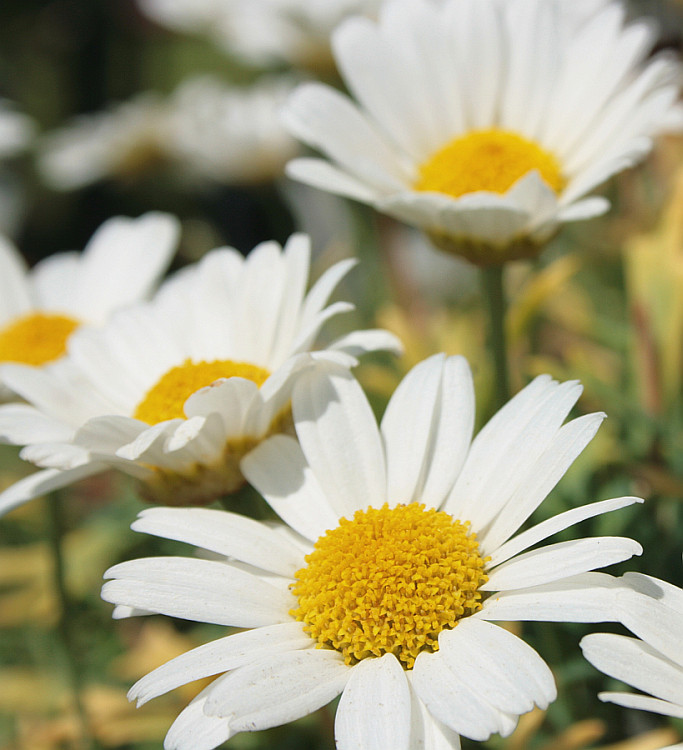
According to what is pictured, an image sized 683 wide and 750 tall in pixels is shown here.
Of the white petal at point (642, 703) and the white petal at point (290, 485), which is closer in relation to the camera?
the white petal at point (642, 703)

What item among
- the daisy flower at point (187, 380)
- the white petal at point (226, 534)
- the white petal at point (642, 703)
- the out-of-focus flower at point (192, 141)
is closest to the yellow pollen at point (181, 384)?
the daisy flower at point (187, 380)

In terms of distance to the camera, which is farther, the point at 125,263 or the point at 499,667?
the point at 125,263

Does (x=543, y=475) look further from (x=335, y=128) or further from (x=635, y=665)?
(x=335, y=128)

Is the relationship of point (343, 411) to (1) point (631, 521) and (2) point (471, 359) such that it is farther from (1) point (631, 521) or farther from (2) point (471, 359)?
(2) point (471, 359)

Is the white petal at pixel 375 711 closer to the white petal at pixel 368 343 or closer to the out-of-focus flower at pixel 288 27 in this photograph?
the white petal at pixel 368 343

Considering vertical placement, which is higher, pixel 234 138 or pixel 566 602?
pixel 234 138

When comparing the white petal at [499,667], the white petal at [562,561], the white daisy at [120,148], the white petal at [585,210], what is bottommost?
the white petal at [499,667]

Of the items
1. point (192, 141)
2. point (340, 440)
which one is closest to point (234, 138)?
point (192, 141)
